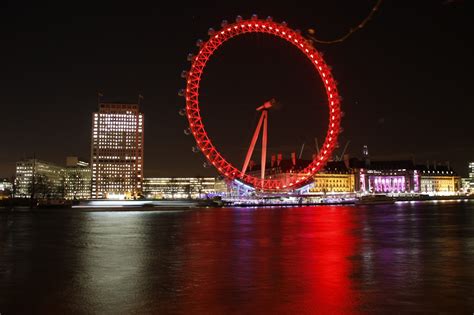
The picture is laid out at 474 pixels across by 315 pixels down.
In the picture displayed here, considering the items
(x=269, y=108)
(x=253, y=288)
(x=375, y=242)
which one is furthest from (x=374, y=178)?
(x=253, y=288)

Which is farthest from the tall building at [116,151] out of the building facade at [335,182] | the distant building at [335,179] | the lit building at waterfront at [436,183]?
the lit building at waterfront at [436,183]

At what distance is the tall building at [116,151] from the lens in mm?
165125

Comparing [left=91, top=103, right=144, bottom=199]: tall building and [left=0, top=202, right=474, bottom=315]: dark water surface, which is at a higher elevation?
[left=91, top=103, right=144, bottom=199]: tall building

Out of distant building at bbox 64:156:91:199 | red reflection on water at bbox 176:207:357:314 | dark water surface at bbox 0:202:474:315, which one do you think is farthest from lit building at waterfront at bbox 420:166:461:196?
red reflection on water at bbox 176:207:357:314

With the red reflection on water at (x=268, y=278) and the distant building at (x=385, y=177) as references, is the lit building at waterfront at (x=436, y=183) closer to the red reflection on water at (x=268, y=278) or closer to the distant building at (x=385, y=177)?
the distant building at (x=385, y=177)

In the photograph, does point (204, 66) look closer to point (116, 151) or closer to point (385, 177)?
point (116, 151)

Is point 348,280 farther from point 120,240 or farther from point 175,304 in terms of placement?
point 120,240

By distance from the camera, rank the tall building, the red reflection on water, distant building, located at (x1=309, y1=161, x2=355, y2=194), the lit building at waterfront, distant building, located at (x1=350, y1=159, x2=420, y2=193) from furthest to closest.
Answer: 1. the lit building at waterfront
2. distant building, located at (x1=350, y1=159, x2=420, y2=193)
3. distant building, located at (x1=309, y1=161, x2=355, y2=194)
4. the tall building
5. the red reflection on water

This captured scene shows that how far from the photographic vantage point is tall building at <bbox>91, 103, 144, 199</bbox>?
165 meters

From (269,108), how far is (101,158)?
109 meters

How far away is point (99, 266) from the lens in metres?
14.5

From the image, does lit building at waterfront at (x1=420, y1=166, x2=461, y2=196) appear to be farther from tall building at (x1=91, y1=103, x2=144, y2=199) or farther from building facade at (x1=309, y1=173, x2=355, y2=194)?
tall building at (x1=91, y1=103, x2=144, y2=199)

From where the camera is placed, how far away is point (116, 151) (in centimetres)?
16788

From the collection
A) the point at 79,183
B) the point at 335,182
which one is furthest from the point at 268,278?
the point at 79,183
